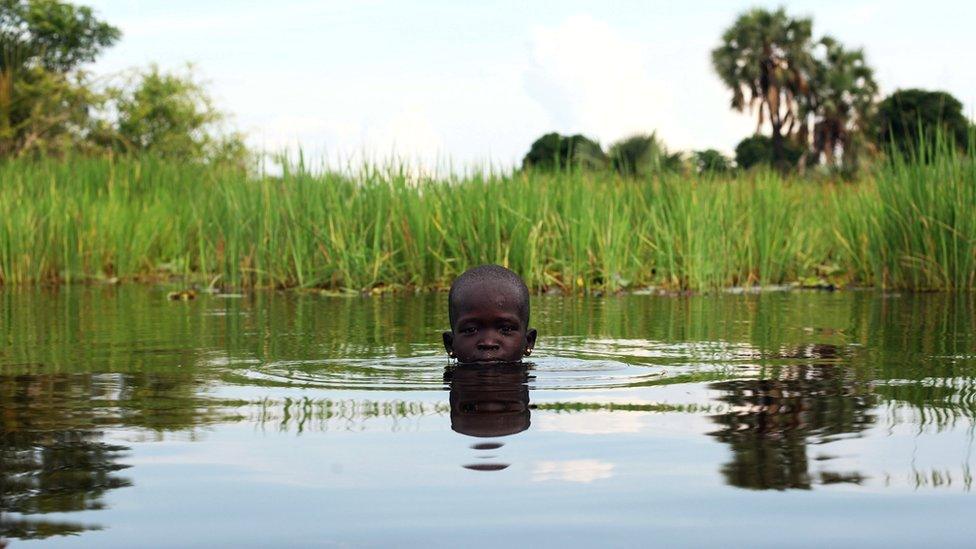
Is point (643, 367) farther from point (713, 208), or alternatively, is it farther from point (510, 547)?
point (713, 208)

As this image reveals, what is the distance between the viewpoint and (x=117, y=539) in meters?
3.03

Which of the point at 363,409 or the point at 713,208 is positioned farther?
the point at 713,208

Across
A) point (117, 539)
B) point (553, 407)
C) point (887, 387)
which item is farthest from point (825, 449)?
point (117, 539)

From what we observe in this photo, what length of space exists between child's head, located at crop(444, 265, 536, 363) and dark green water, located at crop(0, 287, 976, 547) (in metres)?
0.12

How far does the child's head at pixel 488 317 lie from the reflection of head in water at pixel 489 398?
0.28 feet

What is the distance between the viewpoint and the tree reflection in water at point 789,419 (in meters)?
3.67

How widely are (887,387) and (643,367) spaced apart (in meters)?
1.38

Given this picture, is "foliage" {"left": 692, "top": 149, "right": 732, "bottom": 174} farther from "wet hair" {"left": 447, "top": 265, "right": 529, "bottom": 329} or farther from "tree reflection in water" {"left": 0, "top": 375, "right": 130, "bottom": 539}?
"tree reflection in water" {"left": 0, "top": 375, "right": 130, "bottom": 539}

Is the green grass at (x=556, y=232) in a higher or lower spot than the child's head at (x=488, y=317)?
higher

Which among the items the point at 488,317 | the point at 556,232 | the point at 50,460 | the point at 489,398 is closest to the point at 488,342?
the point at 488,317

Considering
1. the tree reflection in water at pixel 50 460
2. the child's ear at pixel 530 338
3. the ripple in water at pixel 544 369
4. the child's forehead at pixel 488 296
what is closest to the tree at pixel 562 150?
the ripple in water at pixel 544 369

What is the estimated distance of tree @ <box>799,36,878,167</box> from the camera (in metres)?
52.2

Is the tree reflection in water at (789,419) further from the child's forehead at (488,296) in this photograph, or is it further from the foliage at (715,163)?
the foliage at (715,163)

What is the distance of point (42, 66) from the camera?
37969 mm
